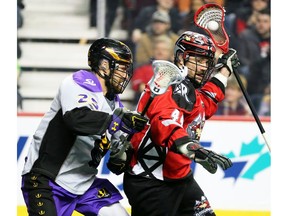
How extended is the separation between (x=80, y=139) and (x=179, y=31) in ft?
10.1

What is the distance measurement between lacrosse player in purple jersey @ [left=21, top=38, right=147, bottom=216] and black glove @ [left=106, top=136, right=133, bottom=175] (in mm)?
59

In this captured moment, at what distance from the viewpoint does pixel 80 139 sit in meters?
4.98

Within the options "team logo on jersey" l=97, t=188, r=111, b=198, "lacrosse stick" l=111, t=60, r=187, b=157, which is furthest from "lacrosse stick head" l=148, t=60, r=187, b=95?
"team logo on jersey" l=97, t=188, r=111, b=198

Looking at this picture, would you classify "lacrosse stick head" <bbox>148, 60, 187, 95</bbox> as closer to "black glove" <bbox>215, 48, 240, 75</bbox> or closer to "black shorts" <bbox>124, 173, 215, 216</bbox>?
"black shorts" <bbox>124, 173, 215, 216</bbox>

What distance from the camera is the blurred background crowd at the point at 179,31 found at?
7.77 metres

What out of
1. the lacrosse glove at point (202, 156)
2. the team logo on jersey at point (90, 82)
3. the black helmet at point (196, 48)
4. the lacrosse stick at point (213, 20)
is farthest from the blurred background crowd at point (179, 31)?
the lacrosse glove at point (202, 156)

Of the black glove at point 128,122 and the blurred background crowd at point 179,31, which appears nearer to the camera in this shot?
the black glove at point 128,122

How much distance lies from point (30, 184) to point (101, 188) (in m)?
0.39

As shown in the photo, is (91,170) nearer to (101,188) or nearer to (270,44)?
(101,188)

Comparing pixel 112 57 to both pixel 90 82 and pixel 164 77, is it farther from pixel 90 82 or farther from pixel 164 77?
pixel 164 77

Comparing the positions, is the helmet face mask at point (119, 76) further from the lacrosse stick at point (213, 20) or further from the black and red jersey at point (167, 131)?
the lacrosse stick at point (213, 20)

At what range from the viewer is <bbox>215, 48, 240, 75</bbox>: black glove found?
5.64 meters

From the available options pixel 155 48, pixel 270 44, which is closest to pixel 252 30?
pixel 270 44

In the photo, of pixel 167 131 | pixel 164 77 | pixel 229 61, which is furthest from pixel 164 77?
pixel 229 61
